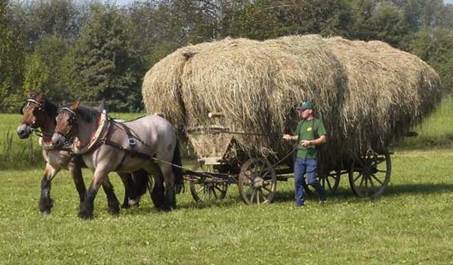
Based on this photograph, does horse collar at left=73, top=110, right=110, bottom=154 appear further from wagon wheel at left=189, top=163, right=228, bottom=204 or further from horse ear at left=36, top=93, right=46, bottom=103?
wagon wheel at left=189, top=163, right=228, bottom=204

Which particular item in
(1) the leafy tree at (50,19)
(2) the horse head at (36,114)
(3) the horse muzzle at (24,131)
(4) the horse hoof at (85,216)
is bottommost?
(4) the horse hoof at (85,216)

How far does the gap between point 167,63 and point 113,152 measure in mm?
2629

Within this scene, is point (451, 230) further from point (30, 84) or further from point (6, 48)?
point (30, 84)

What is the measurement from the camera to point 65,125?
41.2ft

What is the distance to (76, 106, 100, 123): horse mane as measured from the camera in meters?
12.9

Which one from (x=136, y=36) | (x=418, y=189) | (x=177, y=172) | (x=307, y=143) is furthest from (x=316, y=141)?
(x=136, y=36)

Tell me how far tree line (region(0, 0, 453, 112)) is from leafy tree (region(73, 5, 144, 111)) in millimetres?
71

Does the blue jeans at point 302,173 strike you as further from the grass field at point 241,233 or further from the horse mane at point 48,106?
the horse mane at point 48,106

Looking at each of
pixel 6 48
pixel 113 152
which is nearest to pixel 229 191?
pixel 113 152

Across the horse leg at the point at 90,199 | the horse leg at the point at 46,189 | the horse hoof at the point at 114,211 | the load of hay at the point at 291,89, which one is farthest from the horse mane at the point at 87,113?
the load of hay at the point at 291,89

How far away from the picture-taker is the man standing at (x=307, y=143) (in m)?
13.8

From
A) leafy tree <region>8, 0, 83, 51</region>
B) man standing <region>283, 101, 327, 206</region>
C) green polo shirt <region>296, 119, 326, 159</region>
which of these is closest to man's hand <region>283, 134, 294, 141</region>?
man standing <region>283, 101, 327, 206</region>

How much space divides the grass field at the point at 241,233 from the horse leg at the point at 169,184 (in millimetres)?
369

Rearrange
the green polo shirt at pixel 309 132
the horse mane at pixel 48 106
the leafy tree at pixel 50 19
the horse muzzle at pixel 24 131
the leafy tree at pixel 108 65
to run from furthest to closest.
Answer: the leafy tree at pixel 50 19, the leafy tree at pixel 108 65, the green polo shirt at pixel 309 132, the horse mane at pixel 48 106, the horse muzzle at pixel 24 131
